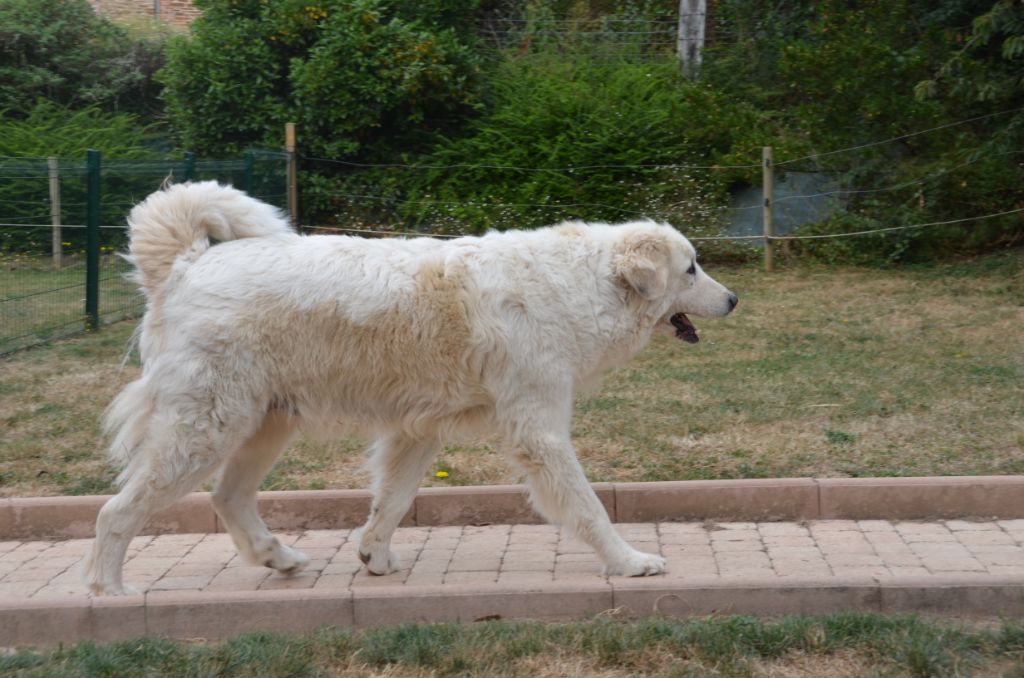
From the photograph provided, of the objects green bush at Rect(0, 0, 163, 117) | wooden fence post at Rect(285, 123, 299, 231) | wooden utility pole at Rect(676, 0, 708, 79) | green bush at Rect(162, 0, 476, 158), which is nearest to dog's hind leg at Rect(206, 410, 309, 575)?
wooden fence post at Rect(285, 123, 299, 231)

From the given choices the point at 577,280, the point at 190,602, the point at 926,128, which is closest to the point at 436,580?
the point at 190,602

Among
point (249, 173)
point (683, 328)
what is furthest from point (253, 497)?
point (249, 173)

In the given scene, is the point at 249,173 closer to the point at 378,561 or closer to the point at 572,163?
the point at 572,163

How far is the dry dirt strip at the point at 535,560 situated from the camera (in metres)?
5.01

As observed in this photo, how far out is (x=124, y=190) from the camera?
13.5m

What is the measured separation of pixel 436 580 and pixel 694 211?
1171 centimetres

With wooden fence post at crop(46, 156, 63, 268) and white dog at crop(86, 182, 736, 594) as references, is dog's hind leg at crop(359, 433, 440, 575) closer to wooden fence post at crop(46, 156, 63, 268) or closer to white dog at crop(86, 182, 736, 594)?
white dog at crop(86, 182, 736, 594)

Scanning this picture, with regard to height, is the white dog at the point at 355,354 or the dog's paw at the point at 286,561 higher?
the white dog at the point at 355,354

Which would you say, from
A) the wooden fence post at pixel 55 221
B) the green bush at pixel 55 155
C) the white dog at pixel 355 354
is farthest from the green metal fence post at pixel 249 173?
the white dog at pixel 355 354

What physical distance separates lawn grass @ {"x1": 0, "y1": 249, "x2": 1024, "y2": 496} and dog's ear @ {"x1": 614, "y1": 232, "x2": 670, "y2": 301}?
1.29m

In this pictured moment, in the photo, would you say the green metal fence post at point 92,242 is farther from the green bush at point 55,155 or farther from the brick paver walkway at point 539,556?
the brick paver walkway at point 539,556

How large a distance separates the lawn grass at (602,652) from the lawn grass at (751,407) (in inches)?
93.3

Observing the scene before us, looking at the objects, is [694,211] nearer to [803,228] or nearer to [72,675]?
[803,228]

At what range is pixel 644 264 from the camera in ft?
19.7
